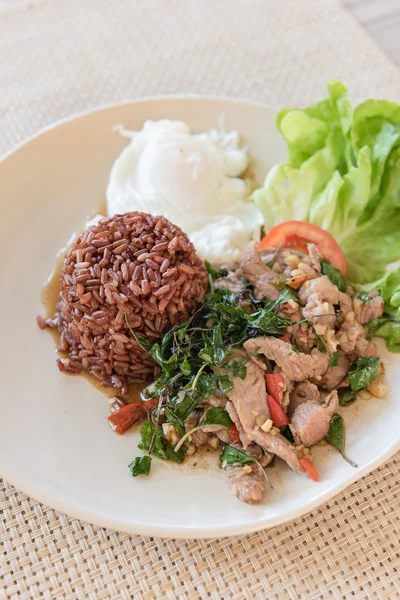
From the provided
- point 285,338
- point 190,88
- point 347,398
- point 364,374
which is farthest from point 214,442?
point 190,88

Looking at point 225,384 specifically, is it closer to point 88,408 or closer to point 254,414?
point 254,414

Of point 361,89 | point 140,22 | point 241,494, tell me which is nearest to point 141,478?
point 241,494

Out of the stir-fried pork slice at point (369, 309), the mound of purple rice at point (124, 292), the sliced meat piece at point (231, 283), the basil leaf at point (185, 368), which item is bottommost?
the stir-fried pork slice at point (369, 309)

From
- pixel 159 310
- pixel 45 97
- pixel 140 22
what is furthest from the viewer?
pixel 140 22

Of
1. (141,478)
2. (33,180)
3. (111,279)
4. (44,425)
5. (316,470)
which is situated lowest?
(316,470)

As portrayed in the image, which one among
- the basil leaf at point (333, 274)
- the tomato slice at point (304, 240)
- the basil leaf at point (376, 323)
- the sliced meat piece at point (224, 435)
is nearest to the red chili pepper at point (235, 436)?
the sliced meat piece at point (224, 435)

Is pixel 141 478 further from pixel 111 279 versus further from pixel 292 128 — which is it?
pixel 292 128

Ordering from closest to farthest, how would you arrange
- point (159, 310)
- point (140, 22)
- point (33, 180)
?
point (159, 310) < point (33, 180) < point (140, 22)

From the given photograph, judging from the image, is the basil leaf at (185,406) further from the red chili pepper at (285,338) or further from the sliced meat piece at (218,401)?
the red chili pepper at (285,338)
